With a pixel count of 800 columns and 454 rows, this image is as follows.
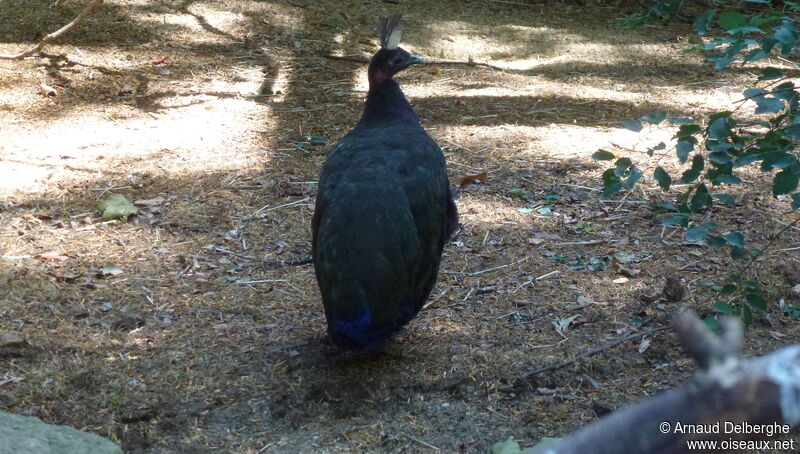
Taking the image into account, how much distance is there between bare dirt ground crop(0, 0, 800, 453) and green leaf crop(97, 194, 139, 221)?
0.11 metres


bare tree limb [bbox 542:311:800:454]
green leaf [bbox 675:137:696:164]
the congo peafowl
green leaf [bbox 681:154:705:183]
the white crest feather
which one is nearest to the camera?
bare tree limb [bbox 542:311:800:454]

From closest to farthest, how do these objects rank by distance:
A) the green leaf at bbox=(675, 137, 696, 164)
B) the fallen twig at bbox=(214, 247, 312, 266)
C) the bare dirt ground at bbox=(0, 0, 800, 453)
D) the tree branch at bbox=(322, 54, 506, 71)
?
the green leaf at bbox=(675, 137, 696, 164) < the bare dirt ground at bbox=(0, 0, 800, 453) < the fallen twig at bbox=(214, 247, 312, 266) < the tree branch at bbox=(322, 54, 506, 71)

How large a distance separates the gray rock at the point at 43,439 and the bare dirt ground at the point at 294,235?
1.24ft

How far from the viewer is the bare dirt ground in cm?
371

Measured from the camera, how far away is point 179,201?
5.66 m

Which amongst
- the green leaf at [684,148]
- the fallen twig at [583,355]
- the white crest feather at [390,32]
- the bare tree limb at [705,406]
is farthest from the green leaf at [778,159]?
the white crest feather at [390,32]

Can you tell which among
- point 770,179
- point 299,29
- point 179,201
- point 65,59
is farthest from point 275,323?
point 299,29

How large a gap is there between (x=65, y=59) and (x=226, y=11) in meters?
Result: 2.01

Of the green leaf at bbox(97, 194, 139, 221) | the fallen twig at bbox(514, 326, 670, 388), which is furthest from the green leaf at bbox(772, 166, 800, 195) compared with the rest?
the green leaf at bbox(97, 194, 139, 221)

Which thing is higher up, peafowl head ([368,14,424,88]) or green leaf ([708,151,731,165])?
green leaf ([708,151,731,165])

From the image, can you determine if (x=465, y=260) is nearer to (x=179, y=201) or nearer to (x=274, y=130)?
(x=179, y=201)

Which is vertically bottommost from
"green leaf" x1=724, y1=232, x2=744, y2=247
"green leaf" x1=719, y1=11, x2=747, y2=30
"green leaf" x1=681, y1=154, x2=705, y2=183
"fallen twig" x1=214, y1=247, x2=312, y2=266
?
"fallen twig" x1=214, y1=247, x2=312, y2=266

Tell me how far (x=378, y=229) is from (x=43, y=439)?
5.28 feet

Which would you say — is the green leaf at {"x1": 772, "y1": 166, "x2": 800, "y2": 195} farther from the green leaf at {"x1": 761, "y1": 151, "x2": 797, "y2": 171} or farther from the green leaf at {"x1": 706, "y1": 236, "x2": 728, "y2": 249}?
the green leaf at {"x1": 706, "y1": 236, "x2": 728, "y2": 249}
